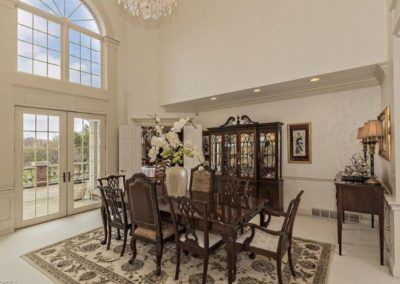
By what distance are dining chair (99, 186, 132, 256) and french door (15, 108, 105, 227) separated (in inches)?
87.0

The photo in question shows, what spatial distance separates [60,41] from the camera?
15.9ft

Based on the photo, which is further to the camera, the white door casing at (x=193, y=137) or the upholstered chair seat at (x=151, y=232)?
the white door casing at (x=193, y=137)

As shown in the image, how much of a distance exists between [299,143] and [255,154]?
38.3 inches

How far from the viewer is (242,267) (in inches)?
104

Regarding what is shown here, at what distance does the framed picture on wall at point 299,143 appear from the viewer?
4723 mm

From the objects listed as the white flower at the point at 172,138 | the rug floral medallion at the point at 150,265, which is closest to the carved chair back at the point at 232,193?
the rug floral medallion at the point at 150,265

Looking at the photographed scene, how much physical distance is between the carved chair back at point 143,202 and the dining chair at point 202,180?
3.23 ft

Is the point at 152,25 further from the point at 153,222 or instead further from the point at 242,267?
the point at 242,267

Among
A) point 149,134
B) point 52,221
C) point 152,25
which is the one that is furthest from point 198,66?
point 52,221

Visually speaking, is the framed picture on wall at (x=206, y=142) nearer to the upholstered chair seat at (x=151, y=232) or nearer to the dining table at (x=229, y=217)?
the dining table at (x=229, y=217)

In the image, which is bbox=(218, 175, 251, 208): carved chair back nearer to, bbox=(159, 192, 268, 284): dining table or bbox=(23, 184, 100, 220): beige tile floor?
bbox=(159, 192, 268, 284): dining table

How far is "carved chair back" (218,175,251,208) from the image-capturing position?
296 cm

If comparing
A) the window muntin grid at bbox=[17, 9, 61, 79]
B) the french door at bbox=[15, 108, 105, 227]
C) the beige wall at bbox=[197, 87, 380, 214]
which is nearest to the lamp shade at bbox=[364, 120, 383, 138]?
the beige wall at bbox=[197, 87, 380, 214]

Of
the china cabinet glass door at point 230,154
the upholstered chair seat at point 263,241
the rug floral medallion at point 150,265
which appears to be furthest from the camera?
the china cabinet glass door at point 230,154
